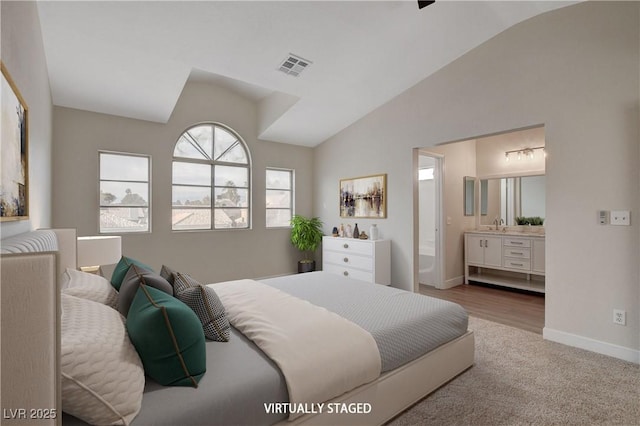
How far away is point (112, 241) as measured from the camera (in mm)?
2990

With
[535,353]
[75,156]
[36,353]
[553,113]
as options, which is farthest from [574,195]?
[75,156]

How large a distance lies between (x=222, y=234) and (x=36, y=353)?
4243 millimetres

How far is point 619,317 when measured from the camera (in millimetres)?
2629

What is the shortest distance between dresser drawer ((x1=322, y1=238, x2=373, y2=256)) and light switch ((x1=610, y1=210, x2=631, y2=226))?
2.58m

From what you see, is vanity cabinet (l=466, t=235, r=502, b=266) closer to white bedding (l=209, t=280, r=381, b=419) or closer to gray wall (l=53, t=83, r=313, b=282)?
gray wall (l=53, t=83, r=313, b=282)

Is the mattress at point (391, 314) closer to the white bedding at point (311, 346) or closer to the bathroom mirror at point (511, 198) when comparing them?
the white bedding at point (311, 346)

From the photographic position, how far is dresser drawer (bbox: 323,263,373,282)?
14.9ft

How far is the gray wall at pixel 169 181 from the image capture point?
386 centimetres

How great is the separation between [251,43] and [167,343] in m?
2.92

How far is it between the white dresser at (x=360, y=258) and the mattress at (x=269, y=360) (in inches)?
63.9

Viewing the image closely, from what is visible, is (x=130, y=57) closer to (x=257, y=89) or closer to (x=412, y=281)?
(x=257, y=89)

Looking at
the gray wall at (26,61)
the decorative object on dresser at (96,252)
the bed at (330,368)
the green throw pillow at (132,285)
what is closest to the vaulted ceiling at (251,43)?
the gray wall at (26,61)

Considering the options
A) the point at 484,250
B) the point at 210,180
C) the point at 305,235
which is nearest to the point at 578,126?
the point at 484,250

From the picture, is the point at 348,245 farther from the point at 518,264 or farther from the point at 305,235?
the point at 518,264
